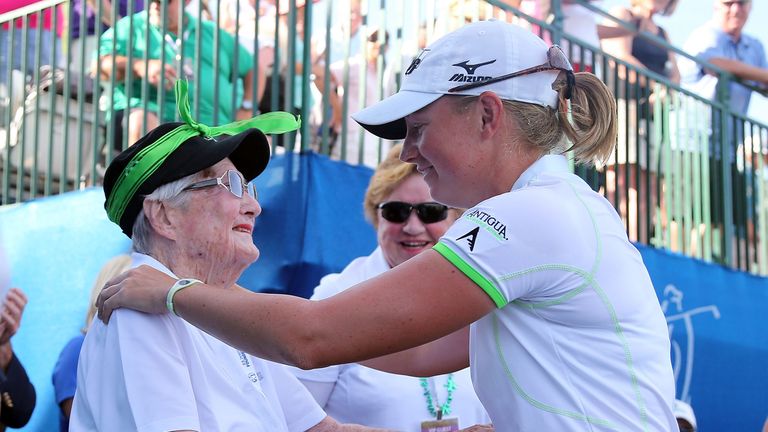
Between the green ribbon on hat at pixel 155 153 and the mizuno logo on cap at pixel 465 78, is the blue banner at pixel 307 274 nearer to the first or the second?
the green ribbon on hat at pixel 155 153

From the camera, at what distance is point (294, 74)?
5.49 m

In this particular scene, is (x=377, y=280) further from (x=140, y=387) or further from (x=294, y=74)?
(x=294, y=74)

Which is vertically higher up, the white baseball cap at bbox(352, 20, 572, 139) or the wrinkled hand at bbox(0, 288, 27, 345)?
the white baseball cap at bbox(352, 20, 572, 139)

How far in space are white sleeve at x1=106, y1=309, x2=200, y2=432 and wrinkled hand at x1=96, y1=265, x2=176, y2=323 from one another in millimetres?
35

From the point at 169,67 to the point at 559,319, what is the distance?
4319mm

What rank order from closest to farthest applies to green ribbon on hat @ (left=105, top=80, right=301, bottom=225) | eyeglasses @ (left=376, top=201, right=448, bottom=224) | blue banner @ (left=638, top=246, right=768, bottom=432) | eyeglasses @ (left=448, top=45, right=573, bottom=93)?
eyeglasses @ (left=448, top=45, right=573, bottom=93), green ribbon on hat @ (left=105, top=80, right=301, bottom=225), eyeglasses @ (left=376, top=201, right=448, bottom=224), blue banner @ (left=638, top=246, right=768, bottom=432)

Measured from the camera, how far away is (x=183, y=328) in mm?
2465

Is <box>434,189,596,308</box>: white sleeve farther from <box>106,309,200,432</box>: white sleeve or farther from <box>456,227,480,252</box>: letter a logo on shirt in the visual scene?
<box>106,309,200,432</box>: white sleeve

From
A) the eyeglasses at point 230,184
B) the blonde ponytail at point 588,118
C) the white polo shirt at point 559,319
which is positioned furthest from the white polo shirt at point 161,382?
the blonde ponytail at point 588,118

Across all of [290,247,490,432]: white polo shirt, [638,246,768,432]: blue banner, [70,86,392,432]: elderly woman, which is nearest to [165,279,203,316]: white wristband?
[70,86,392,432]: elderly woman

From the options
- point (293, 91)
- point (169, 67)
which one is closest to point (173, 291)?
point (293, 91)

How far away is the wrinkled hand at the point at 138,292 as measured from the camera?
225 cm

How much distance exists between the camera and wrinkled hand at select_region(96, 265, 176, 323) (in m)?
2.25

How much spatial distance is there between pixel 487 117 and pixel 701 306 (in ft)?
16.9
